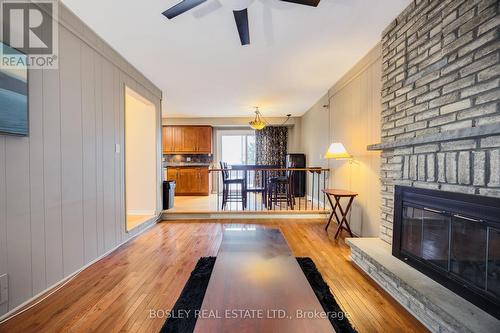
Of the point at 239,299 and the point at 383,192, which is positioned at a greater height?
the point at 383,192

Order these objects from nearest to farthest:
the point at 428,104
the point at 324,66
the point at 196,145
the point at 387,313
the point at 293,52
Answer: the point at 387,313
the point at 428,104
the point at 293,52
the point at 324,66
the point at 196,145

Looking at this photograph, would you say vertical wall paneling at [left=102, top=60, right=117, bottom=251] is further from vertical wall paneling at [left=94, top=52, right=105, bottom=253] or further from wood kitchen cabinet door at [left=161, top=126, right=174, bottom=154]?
wood kitchen cabinet door at [left=161, top=126, right=174, bottom=154]

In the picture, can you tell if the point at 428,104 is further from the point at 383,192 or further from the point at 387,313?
the point at 387,313

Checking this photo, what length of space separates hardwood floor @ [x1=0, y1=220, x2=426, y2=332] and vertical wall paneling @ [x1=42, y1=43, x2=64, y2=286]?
0.87 ft

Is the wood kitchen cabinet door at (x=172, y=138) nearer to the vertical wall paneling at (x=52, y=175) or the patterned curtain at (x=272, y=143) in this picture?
the patterned curtain at (x=272, y=143)

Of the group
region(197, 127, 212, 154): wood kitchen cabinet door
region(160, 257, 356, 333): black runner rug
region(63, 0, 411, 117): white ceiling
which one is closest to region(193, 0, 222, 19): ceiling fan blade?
region(63, 0, 411, 117): white ceiling

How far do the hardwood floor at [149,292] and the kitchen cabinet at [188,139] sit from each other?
4.11 m

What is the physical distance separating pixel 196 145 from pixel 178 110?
50.8 inches

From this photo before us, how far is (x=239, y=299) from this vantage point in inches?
46.6

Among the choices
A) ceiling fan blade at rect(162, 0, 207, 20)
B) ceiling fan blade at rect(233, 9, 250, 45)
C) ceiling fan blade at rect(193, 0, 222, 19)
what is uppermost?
ceiling fan blade at rect(193, 0, 222, 19)

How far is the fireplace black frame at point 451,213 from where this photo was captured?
130cm

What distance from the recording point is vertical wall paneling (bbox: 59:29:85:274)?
206 centimetres

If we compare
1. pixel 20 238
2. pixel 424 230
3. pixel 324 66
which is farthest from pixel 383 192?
pixel 20 238

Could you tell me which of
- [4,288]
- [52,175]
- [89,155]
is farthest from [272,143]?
[4,288]
